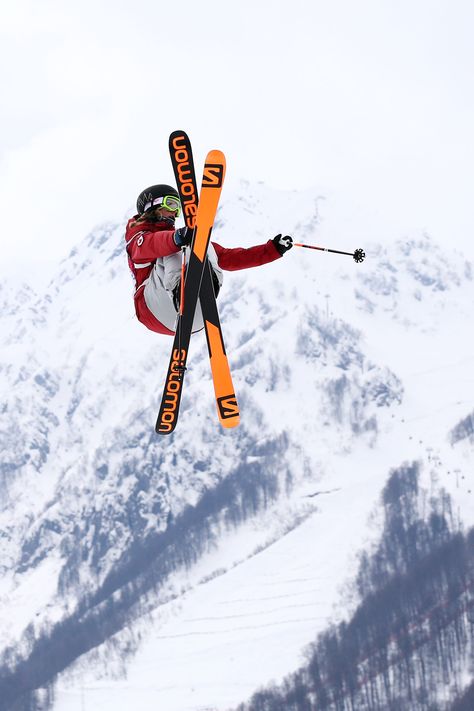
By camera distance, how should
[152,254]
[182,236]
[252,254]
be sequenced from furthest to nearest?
[252,254], [152,254], [182,236]

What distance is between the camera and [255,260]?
12938mm

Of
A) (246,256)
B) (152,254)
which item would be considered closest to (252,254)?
(246,256)

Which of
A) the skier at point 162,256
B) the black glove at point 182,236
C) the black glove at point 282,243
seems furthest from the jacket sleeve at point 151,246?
the black glove at point 282,243

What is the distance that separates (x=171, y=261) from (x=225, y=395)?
1.90 m

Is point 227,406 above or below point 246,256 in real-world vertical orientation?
below

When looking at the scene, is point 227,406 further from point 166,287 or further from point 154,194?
point 154,194

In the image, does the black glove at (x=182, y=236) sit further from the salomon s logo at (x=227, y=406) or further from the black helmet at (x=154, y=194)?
the salomon s logo at (x=227, y=406)

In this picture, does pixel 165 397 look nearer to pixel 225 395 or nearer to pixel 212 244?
pixel 225 395

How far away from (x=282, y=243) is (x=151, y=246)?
164 centimetres

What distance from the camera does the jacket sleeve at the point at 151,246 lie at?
39.4 ft

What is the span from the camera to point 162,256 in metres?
12.4

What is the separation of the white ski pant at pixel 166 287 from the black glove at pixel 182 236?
614mm

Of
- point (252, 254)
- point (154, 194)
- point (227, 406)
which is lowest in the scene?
point (227, 406)

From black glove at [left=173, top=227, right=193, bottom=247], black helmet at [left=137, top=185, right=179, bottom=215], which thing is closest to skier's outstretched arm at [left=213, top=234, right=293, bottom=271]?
black helmet at [left=137, top=185, right=179, bottom=215]
